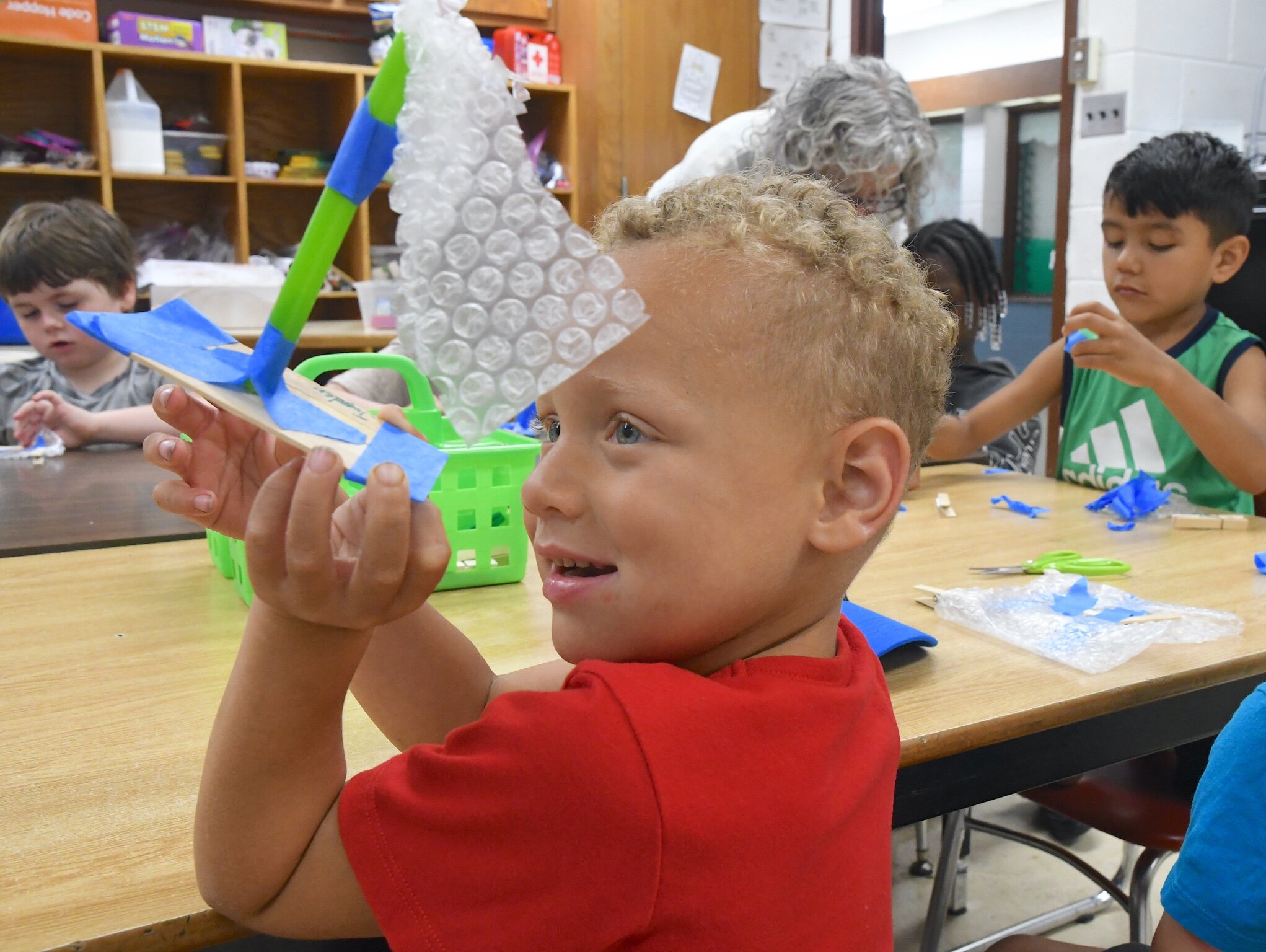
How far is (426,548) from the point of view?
0.53m

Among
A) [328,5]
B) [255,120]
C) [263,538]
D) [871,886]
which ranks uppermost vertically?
[328,5]

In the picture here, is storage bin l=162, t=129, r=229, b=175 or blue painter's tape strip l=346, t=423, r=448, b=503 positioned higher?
A: storage bin l=162, t=129, r=229, b=175

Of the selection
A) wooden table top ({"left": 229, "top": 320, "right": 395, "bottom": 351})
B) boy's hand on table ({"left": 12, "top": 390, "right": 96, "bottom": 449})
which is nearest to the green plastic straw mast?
boy's hand on table ({"left": 12, "top": 390, "right": 96, "bottom": 449})

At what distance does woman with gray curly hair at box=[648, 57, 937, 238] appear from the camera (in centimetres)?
215

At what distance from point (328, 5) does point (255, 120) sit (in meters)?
0.54

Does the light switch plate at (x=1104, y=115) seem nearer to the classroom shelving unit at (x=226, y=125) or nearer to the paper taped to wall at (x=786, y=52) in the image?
the paper taped to wall at (x=786, y=52)

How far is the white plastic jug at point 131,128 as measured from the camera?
3.64m

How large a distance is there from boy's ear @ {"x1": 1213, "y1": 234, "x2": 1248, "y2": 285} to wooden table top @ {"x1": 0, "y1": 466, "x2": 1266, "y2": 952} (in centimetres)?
66

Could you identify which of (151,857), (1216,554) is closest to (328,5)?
(1216,554)

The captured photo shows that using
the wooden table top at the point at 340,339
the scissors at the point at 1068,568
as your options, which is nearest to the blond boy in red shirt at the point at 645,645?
the scissors at the point at 1068,568

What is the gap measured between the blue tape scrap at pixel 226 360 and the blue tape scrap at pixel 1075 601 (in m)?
0.83

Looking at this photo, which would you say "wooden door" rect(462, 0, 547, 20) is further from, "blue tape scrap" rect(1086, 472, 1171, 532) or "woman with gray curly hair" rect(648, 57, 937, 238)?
"blue tape scrap" rect(1086, 472, 1171, 532)

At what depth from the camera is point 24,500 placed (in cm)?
161

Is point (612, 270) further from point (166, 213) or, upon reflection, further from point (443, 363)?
point (166, 213)
